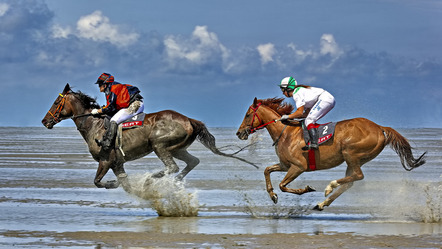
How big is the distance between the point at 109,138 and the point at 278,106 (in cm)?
333

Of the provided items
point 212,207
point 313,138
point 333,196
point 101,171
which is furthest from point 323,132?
point 101,171

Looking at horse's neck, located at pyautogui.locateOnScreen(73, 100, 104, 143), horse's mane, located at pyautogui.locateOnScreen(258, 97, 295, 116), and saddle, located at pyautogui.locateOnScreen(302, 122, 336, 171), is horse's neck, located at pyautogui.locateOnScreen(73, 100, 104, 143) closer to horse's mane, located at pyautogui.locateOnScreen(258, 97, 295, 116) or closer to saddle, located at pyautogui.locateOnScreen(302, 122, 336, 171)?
horse's mane, located at pyautogui.locateOnScreen(258, 97, 295, 116)

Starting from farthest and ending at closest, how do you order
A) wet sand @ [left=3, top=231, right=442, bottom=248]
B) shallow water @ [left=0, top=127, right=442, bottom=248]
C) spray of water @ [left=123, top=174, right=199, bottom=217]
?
spray of water @ [left=123, top=174, right=199, bottom=217] → shallow water @ [left=0, top=127, right=442, bottom=248] → wet sand @ [left=3, top=231, right=442, bottom=248]

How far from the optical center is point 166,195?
14.0m

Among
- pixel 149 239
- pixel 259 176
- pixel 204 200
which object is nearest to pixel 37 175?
pixel 259 176

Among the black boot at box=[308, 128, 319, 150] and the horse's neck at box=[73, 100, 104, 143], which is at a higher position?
the horse's neck at box=[73, 100, 104, 143]

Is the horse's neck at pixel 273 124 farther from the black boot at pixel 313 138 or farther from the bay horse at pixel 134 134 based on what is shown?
the bay horse at pixel 134 134

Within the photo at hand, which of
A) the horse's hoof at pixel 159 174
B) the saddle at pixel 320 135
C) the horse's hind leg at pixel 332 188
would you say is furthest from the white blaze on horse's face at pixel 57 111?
the horse's hind leg at pixel 332 188

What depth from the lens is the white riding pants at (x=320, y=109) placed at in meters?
13.2

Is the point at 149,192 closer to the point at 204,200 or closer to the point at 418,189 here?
the point at 204,200

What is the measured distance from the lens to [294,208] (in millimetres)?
13930

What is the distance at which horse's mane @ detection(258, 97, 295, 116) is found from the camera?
14.1 metres

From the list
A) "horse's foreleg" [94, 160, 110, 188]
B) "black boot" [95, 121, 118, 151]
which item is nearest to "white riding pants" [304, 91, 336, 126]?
"black boot" [95, 121, 118, 151]

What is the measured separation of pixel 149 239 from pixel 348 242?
2.78m
